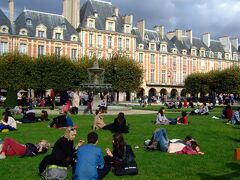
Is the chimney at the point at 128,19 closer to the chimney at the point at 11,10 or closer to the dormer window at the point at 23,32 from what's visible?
the dormer window at the point at 23,32

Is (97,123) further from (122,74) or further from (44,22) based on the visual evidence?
(44,22)

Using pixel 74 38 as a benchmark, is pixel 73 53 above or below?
below

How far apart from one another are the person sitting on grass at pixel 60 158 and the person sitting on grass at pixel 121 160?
1.03 metres

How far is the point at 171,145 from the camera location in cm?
1245

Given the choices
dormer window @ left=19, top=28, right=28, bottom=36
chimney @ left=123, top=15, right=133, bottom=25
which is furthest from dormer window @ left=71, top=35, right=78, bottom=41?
chimney @ left=123, top=15, right=133, bottom=25

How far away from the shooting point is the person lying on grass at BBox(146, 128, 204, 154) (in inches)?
487

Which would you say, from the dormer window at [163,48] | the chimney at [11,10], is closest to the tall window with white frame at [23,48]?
the chimney at [11,10]

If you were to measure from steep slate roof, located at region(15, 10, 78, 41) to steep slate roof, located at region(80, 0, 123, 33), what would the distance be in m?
2.91

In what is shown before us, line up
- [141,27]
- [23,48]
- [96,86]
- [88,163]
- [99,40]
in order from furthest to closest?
[141,27]
[99,40]
[23,48]
[96,86]
[88,163]

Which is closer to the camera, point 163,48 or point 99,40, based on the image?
point 99,40

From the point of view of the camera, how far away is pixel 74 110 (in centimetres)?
2795

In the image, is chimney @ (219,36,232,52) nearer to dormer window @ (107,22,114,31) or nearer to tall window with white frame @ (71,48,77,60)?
dormer window @ (107,22,114,31)

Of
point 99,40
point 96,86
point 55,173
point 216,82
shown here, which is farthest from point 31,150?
point 216,82

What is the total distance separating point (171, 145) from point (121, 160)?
10.5 ft
